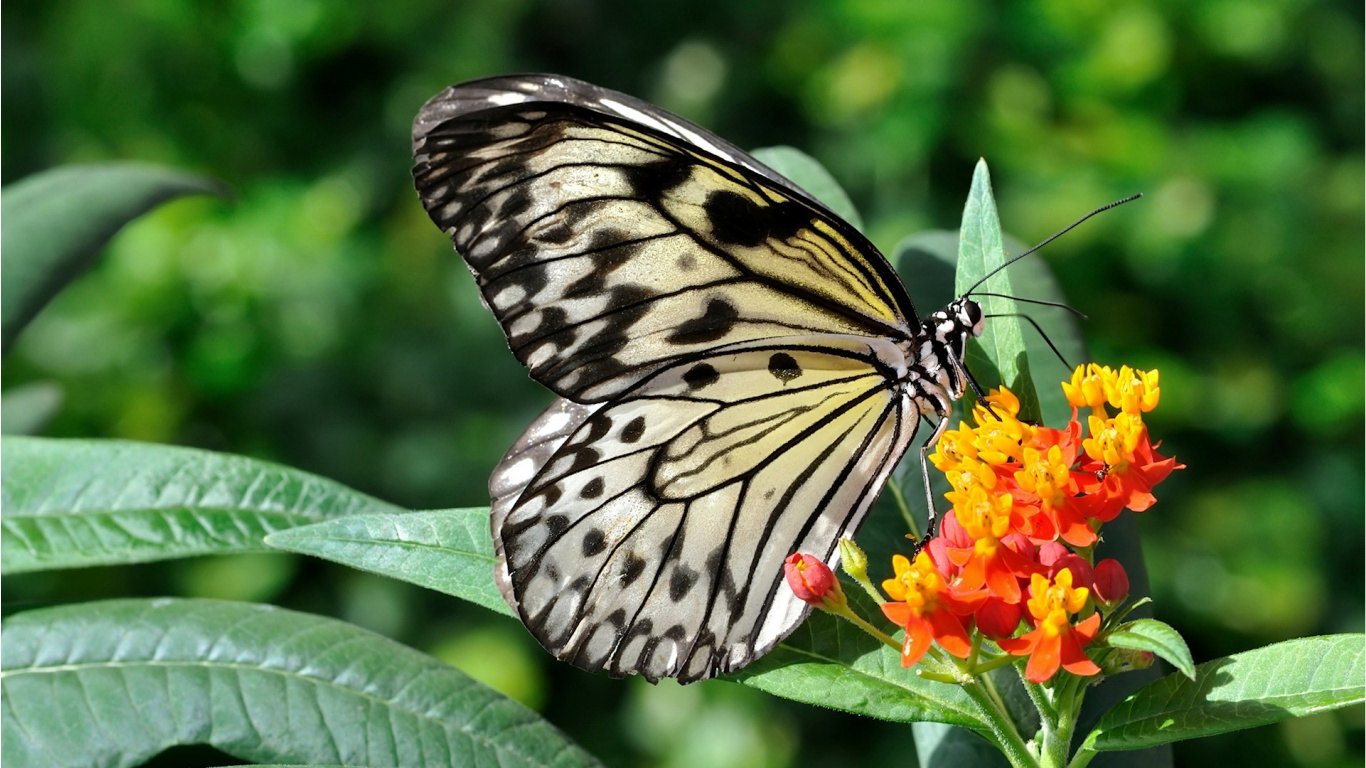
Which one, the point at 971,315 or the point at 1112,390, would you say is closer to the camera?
the point at 1112,390

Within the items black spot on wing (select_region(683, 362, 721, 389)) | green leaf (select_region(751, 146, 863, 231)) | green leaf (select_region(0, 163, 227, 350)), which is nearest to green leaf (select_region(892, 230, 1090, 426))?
green leaf (select_region(751, 146, 863, 231))

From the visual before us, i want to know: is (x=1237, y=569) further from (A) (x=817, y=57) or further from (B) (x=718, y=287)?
(B) (x=718, y=287)

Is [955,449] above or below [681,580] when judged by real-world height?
Result: above

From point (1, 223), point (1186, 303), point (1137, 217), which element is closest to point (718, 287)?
point (1, 223)

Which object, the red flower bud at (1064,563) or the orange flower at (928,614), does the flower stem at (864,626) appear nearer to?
the orange flower at (928,614)

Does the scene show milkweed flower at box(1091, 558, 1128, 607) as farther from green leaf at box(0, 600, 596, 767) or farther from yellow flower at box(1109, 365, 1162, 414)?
green leaf at box(0, 600, 596, 767)

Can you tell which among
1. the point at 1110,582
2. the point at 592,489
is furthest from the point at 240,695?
the point at 1110,582

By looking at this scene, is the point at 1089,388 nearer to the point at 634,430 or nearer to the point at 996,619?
the point at 996,619
